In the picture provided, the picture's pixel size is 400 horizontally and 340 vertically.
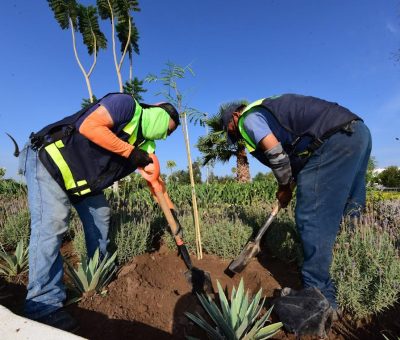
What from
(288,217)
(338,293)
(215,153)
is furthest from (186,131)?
(215,153)

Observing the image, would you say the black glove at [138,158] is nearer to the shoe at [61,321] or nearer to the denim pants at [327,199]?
the shoe at [61,321]

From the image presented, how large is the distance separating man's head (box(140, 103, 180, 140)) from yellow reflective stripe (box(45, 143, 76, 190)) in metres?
0.67

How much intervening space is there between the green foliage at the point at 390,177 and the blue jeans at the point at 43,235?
20.8 m

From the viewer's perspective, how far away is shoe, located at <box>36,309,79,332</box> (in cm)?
194

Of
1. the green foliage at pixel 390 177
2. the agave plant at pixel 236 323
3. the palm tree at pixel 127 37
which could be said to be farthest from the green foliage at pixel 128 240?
the green foliage at pixel 390 177

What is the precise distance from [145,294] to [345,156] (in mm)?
1771

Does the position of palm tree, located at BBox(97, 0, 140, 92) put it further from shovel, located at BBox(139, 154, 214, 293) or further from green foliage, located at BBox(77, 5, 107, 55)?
shovel, located at BBox(139, 154, 214, 293)

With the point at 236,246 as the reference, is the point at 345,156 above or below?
above

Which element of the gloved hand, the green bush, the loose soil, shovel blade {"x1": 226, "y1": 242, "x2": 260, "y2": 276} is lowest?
the loose soil

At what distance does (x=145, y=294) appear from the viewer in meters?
2.40

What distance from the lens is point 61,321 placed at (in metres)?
1.95

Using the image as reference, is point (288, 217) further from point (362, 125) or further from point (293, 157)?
point (362, 125)

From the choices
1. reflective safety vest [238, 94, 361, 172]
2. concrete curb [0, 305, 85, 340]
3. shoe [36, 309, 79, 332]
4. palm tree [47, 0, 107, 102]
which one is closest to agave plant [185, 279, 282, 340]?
shoe [36, 309, 79, 332]

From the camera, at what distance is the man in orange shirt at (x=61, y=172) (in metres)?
2.05
